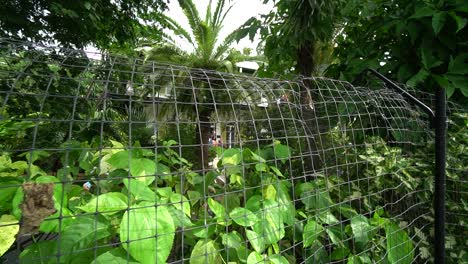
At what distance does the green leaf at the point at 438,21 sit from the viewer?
7.06 feet

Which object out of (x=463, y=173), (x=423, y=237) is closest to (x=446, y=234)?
(x=423, y=237)

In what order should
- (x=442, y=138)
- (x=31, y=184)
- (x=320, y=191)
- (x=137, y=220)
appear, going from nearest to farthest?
(x=31, y=184) < (x=137, y=220) < (x=320, y=191) < (x=442, y=138)

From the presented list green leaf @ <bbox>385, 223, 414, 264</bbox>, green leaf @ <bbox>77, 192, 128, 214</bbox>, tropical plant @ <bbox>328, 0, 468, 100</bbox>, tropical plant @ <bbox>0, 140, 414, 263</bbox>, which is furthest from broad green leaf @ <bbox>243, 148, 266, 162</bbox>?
tropical plant @ <bbox>328, 0, 468, 100</bbox>

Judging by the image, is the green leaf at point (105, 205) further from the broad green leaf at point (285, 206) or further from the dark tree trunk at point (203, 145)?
the broad green leaf at point (285, 206)

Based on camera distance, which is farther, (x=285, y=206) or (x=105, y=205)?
(x=285, y=206)

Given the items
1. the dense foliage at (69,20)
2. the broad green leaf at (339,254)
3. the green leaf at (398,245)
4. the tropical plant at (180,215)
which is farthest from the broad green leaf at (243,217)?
the dense foliage at (69,20)

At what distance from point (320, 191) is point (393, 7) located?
85.0 inches

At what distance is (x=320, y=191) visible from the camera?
165 cm

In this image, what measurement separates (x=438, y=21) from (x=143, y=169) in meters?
2.12

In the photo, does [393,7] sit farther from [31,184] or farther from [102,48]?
[102,48]

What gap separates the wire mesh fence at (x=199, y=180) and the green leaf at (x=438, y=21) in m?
0.49

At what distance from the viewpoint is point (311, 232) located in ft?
4.96

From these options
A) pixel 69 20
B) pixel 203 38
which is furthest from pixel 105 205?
pixel 203 38

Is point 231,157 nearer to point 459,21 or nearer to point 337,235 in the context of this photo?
point 337,235
